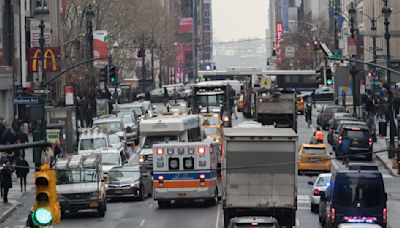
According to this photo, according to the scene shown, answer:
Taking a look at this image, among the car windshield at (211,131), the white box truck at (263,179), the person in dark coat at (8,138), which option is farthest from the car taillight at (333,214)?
the car windshield at (211,131)

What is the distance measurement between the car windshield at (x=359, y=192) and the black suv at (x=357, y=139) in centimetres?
2592

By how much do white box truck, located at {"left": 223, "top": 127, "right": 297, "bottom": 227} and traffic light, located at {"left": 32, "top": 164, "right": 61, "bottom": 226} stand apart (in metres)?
17.3

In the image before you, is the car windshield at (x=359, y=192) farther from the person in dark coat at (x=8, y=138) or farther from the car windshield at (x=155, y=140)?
the person in dark coat at (x=8, y=138)

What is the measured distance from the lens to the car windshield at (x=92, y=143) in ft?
188

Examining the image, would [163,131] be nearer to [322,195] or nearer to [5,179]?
[5,179]

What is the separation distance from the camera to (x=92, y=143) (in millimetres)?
57781

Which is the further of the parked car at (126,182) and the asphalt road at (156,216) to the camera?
the parked car at (126,182)

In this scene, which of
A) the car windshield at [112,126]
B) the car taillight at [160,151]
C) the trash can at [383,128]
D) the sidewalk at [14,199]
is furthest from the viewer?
the trash can at [383,128]

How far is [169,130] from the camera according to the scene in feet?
166

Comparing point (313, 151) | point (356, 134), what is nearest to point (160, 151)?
point (313, 151)

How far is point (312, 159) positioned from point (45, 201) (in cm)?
3518

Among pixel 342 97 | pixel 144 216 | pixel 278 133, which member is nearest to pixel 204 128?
pixel 144 216

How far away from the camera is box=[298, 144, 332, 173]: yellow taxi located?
171ft

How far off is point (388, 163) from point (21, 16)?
36370 millimetres
